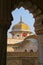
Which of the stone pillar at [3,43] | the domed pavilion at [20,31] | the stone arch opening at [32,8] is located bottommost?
the stone pillar at [3,43]

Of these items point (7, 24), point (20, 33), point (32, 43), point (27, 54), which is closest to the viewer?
point (7, 24)

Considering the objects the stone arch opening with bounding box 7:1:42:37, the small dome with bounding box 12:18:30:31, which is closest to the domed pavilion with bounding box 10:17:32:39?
the small dome with bounding box 12:18:30:31

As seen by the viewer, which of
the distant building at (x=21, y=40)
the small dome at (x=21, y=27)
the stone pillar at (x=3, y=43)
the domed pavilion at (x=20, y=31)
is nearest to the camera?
the stone pillar at (x=3, y=43)

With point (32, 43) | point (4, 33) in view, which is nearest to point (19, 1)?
point (4, 33)

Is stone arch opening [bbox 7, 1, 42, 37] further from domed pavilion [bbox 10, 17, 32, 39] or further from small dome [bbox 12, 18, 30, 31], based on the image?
small dome [bbox 12, 18, 30, 31]

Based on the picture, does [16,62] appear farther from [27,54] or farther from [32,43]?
[32,43]

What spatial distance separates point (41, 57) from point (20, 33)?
27.8 metres

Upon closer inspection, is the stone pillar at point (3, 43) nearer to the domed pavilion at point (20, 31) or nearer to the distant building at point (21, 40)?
the distant building at point (21, 40)

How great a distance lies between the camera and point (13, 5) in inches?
194

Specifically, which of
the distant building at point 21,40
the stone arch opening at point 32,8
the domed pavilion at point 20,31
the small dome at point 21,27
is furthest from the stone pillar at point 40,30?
the small dome at point 21,27

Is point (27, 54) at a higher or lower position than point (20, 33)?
lower

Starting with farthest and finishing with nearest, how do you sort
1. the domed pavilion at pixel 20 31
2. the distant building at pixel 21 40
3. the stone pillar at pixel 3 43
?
the domed pavilion at pixel 20 31 < the distant building at pixel 21 40 < the stone pillar at pixel 3 43

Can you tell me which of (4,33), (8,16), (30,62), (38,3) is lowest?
(30,62)

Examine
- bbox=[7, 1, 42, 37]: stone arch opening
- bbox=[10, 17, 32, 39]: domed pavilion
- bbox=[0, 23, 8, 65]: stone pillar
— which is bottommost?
bbox=[0, 23, 8, 65]: stone pillar
